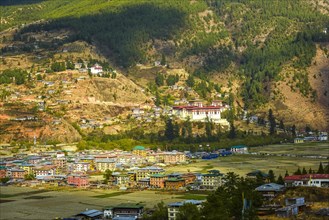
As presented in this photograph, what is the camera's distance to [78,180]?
3890 inches

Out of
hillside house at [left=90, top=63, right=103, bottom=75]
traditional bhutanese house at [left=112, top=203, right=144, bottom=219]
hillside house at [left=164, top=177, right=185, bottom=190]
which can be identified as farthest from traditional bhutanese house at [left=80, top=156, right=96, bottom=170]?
hillside house at [left=90, top=63, right=103, bottom=75]

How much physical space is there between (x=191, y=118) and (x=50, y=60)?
41330 millimetres

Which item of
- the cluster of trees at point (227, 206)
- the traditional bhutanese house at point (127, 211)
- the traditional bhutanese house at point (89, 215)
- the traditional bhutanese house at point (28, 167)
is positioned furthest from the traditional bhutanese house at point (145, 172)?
the traditional bhutanese house at point (89, 215)

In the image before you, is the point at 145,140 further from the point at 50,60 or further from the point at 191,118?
the point at 50,60

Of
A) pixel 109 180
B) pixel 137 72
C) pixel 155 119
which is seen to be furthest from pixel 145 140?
pixel 137 72

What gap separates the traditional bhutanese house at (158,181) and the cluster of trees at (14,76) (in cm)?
7501

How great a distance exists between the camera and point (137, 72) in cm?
19825

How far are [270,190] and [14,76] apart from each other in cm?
10362

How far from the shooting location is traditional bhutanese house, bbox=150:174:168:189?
314ft

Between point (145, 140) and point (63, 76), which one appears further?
point (63, 76)

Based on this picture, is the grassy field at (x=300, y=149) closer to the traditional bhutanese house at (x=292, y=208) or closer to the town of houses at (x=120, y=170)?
the town of houses at (x=120, y=170)

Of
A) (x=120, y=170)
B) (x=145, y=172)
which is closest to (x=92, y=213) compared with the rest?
(x=145, y=172)

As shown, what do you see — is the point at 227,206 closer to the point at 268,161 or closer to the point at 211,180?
the point at 211,180

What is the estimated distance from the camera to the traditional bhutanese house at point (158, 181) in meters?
95.6
